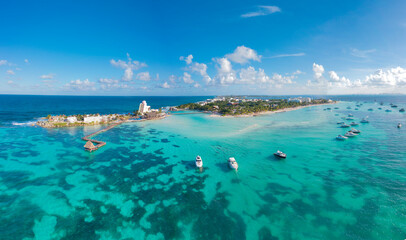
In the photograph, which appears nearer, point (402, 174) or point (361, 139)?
point (402, 174)

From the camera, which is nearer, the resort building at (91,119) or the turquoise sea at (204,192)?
the turquoise sea at (204,192)

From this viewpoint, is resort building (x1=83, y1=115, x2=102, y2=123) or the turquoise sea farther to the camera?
resort building (x1=83, y1=115, x2=102, y2=123)

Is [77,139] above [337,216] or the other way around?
above

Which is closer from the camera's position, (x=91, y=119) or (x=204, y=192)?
(x=204, y=192)

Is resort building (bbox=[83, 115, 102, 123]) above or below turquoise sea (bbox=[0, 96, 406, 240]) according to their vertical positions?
above

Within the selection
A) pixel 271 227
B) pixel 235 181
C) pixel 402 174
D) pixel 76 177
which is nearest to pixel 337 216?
pixel 271 227

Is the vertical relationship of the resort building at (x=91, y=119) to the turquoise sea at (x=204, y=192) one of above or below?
above

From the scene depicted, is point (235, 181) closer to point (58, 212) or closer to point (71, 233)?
point (71, 233)

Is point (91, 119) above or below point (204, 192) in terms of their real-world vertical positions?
above
